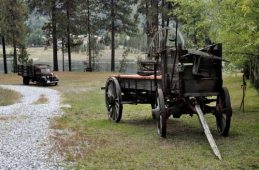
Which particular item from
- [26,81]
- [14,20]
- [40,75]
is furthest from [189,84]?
[14,20]

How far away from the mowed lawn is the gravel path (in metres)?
0.41

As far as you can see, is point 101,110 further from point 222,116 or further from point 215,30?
point 222,116

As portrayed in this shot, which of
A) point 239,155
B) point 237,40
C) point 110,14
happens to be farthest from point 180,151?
point 110,14

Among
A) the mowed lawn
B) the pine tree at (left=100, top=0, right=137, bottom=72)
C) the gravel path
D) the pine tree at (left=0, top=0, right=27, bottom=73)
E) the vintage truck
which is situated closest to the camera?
the mowed lawn

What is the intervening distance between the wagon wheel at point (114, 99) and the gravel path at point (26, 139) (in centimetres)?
238

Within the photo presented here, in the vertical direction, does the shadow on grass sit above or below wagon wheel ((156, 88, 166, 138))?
below

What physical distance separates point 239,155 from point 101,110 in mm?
11197

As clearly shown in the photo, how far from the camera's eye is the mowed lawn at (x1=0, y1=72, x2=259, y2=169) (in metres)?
10.1

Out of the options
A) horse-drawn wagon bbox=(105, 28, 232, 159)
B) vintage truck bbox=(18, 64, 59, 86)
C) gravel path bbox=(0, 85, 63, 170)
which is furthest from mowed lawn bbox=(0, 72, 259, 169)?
vintage truck bbox=(18, 64, 59, 86)

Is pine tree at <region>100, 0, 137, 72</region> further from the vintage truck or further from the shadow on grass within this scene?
the shadow on grass

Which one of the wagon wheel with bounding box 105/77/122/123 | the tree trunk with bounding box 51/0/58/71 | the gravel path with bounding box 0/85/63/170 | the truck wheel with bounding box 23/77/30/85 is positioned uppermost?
the tree trunk with bounding box 51/0/58/71

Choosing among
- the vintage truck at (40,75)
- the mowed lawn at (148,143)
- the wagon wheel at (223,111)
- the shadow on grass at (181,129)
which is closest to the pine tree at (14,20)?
the vintage truck at (40,75)

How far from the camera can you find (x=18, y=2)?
57.4 metres

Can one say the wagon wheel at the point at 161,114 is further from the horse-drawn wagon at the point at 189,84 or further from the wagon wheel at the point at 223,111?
the wagon wheel at the point at 223,111
